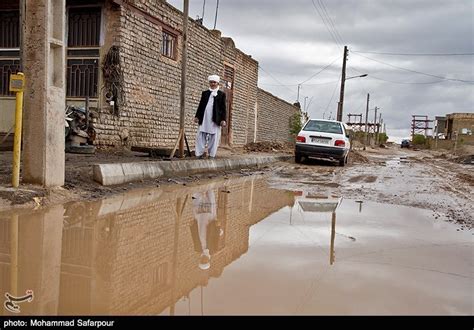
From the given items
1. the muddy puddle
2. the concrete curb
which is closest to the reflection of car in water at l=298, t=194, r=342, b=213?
the muddy puddle

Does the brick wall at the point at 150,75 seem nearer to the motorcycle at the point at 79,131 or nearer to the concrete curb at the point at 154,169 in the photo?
the motorcycle at the point at 79,131

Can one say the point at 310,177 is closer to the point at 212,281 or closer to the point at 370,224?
the point at 370,224

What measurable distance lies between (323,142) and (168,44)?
5.76m

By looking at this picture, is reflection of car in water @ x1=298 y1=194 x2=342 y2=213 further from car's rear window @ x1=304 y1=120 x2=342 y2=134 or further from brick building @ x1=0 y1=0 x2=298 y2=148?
car's rear window @ x1=304 y1=120 x2=342 y2=134

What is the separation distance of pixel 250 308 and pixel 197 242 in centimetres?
152

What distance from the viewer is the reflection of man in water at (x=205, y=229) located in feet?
11.3

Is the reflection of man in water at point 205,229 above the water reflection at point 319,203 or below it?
below

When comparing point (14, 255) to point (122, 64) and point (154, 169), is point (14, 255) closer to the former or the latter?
point (154, 169)

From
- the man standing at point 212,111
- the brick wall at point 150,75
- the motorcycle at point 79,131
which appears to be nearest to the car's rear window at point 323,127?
the brick wall at point 150,75

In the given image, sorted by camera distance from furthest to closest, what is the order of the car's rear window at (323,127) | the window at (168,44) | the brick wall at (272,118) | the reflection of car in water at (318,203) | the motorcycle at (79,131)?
1. the brick wall at (272,118)
2. the car's rear window at (323,127)
3. the window at (168,44)
4. the motorcycle at (79,131)
5. the reflection of car in water at (318,203)

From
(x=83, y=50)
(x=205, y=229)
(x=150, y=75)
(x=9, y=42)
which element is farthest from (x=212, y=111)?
(x=205, y=229)

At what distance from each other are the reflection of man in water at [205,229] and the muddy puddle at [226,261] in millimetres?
20

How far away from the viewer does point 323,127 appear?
47.4 feet
